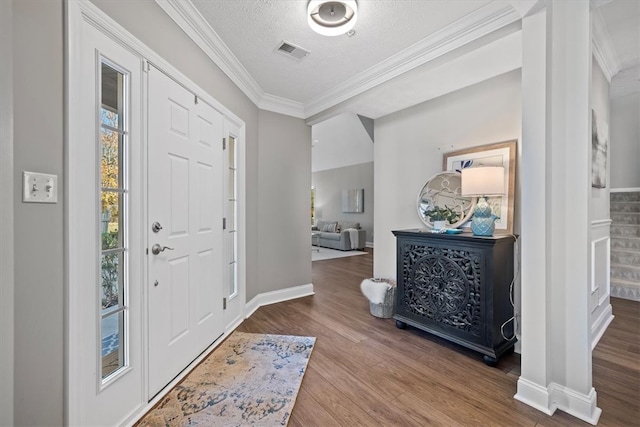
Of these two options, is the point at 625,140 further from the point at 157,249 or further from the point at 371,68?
the point at 157,249

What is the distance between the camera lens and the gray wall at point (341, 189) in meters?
8.67

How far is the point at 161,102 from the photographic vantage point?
1.76m

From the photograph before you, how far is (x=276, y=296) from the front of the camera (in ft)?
11.7

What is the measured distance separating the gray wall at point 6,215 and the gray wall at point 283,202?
228cm

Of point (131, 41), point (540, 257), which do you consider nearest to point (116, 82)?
point (131, 41)

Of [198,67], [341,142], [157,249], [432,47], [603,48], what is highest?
[341,142]

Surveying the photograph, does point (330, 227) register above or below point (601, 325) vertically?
above

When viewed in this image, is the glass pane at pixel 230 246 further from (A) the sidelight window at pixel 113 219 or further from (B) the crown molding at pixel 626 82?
(B) the crown molding at pixel 626 82

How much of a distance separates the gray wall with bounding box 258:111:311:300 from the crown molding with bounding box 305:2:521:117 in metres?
0.76

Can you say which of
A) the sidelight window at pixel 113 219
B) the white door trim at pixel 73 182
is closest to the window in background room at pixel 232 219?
the sidelight window at pixel 113 219

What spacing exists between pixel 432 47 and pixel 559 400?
260 cm

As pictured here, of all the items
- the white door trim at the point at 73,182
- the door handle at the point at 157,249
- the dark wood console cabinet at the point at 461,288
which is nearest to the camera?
the white door trim at the point at 73,182

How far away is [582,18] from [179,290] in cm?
309

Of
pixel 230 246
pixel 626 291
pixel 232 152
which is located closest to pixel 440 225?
pixel 230 246
